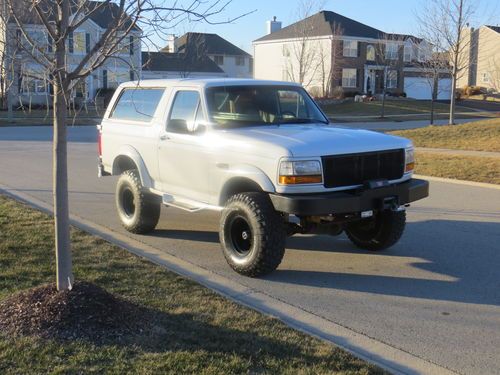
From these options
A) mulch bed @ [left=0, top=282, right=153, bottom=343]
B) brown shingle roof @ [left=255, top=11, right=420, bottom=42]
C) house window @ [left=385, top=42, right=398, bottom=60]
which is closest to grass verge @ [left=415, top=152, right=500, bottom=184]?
mulch bed @ [left=0, top=282, right=153, bottom=343]

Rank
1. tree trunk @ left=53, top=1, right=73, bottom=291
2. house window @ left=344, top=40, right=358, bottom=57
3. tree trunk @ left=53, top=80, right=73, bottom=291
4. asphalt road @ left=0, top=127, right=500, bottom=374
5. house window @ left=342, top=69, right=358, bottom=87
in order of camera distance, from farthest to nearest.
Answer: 1. house window @ left=342, top=69, right=358, bottom=87
2. house window @ left=344, top=40, right=358, bottom=57
3. asphalt road @ left=0, top=127, right=500, bottom=374
4. tree trunk @ left=53, top=80, right=73, bottom=291
5. tree trunk @ left=53, top=1, right=73, bottom=291

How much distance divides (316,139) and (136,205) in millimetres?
2790

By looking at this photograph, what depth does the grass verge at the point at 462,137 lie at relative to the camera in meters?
17.3

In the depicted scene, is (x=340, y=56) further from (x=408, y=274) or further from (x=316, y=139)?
(x=316, y=139)

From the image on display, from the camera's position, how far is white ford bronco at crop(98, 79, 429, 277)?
18.7ft

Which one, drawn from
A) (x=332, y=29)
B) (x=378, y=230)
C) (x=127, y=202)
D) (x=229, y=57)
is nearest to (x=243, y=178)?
(x=378, y=230)

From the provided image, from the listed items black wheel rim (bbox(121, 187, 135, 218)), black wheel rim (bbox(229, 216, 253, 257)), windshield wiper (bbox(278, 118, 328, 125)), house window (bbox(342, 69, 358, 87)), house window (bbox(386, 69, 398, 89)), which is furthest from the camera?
house window (bbox(386, 69, 398, 89))

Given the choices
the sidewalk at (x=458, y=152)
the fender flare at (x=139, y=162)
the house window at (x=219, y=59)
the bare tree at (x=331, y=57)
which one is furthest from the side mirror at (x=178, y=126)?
the house window at (x=219, y=59)

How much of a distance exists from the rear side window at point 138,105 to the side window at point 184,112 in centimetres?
36

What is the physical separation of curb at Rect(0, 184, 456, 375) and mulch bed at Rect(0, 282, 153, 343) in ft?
3.44

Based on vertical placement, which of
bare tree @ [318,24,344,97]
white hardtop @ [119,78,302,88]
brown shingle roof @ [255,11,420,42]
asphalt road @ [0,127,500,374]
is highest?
brown shingle roof @ [255,11,420,42]

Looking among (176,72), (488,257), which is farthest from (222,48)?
(488,257)

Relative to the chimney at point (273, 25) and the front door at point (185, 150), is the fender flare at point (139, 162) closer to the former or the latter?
the front door at point (185, 150)

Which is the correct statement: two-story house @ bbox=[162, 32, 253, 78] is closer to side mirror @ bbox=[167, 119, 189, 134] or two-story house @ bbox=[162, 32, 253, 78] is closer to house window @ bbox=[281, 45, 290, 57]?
house window @ bbox=[281, 45, 290, 57]
